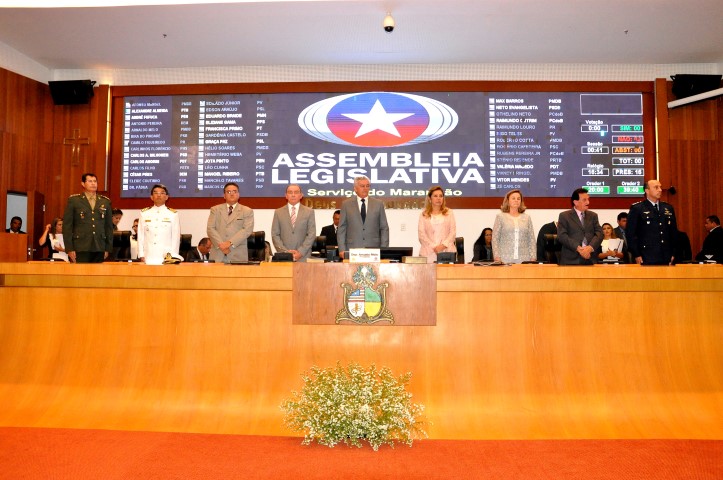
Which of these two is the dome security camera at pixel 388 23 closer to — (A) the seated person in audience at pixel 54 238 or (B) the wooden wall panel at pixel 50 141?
(B) the wooden wall panel at pixel 50 141

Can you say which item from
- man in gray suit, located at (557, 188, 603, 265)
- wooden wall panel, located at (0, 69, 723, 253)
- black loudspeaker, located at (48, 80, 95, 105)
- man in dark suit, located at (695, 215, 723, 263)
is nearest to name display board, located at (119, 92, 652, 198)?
wooden wall panel, located at (0, 69, 723, 253)

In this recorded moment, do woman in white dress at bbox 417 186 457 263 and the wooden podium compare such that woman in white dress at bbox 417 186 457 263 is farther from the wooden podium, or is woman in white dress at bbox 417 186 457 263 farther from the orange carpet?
the orange carpet

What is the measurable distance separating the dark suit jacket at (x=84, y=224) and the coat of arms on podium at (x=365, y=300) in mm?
3796

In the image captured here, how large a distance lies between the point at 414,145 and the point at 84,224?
501cm

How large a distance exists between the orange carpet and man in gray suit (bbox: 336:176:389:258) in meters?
3.16

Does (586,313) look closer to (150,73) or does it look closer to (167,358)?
(167,358)

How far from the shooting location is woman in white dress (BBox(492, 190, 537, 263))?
5543 millimetres

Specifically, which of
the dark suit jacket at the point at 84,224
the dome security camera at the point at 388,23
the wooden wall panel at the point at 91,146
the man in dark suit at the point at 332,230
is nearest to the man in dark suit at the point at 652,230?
the wooden wall panel at the point at 91,146

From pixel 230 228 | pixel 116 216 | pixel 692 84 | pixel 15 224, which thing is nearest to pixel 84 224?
pixel 230 228

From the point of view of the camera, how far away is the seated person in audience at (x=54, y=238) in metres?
8.95

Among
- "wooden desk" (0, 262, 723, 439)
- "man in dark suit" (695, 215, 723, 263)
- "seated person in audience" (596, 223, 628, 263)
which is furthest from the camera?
"man in dark suit" (695, 215, 723, 263)

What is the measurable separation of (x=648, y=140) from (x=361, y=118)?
4499mm

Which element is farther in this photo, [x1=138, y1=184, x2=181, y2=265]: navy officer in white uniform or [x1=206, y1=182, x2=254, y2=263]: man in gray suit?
[x1=206, y1=182, x2=254, y2=263]: man in gray suit

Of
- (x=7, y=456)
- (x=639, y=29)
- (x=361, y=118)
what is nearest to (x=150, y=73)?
(x=361, y=118)
